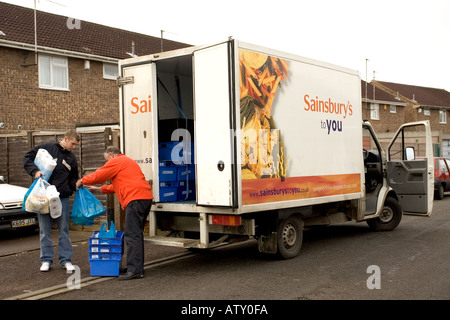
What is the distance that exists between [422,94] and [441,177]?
33.3 m

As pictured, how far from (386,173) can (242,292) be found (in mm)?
5536

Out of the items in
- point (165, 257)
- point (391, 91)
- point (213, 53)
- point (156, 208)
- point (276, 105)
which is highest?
point (391, 91)

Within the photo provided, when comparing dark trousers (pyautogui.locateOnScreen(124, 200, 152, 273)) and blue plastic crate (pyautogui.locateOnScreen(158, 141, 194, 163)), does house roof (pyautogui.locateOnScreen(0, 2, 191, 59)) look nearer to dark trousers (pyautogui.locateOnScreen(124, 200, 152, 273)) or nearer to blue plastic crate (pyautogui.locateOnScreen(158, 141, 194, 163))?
blue plastic crate (pyautogui.locateOnScreen(158, 141, 194, 163))

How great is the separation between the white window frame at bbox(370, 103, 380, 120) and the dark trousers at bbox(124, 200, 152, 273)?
35986 mm

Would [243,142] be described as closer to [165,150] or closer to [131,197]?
[131,197]

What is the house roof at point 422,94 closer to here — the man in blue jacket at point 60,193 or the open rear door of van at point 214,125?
the open rear door of van at point 214,125

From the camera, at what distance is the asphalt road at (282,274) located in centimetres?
569

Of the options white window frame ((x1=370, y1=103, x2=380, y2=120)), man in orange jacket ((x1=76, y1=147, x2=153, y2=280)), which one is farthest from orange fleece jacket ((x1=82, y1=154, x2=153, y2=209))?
white window frame ((x1=370, y1=103, x2=380, y2=120))

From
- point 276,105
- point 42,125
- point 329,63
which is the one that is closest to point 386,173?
point 329,63

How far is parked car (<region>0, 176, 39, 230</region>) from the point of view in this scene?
32.4ft

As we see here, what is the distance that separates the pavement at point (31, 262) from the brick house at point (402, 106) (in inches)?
1214

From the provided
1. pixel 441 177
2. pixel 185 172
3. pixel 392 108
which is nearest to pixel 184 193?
pixel 185 172

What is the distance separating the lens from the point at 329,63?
834cm

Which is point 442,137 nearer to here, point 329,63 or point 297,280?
point 329,63
